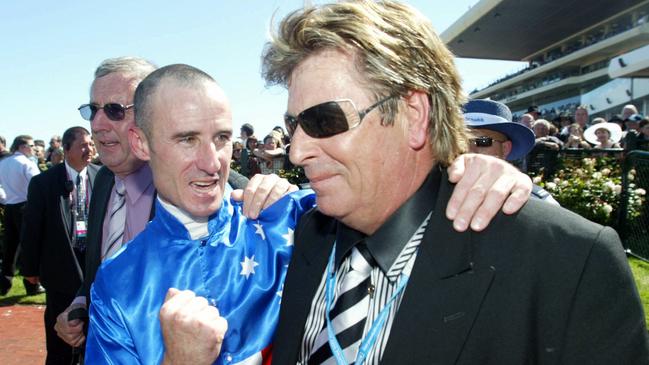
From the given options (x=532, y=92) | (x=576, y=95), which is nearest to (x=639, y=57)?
(x=576, y=95)

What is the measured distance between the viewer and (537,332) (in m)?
1.51

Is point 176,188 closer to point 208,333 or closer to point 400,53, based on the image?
point 208,333

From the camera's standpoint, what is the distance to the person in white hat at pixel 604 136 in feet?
33.0

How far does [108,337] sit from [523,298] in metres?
1.59

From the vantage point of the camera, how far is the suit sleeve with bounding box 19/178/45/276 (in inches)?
197

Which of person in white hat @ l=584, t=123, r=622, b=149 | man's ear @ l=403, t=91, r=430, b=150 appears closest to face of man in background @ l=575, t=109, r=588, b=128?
person in white hat @ l=584, t=123, r=622, b=149

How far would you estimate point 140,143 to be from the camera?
→ 2.55m

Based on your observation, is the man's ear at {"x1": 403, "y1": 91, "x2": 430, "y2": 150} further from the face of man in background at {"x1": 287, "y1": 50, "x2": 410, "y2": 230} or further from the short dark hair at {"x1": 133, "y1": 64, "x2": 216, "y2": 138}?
the short dark hair at {"x1": 133, "y1": 64, "x2": 216, "y2": 138}

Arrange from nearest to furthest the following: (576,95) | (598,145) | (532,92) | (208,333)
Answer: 1. (208,333)
2. (598,145)
3. (576,95)
4. (532,92)

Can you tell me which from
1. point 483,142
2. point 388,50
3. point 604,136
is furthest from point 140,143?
point 604,136

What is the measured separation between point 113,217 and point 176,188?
1.15 m

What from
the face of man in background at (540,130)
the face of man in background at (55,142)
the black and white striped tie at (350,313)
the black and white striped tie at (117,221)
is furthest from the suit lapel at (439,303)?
the face of man in background at (55,142)

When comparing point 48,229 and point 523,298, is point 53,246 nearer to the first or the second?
point 48,229

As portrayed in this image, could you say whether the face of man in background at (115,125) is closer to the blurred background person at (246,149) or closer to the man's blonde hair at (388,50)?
the man's blonde hair at (388,50)
